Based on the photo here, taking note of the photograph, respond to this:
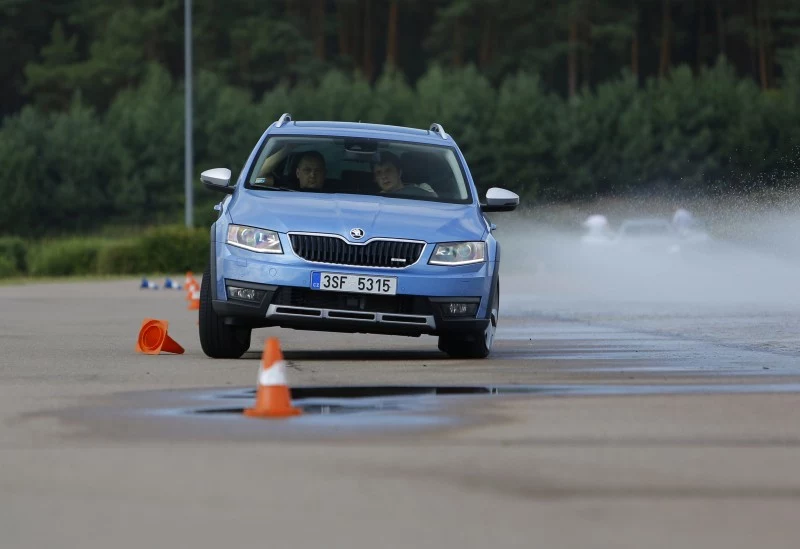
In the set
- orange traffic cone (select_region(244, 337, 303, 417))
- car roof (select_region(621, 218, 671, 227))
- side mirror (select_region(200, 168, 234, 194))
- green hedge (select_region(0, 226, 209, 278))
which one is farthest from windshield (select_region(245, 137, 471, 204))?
car roof (select_region(621, 218, 671, 227))

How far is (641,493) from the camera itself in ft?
24.2

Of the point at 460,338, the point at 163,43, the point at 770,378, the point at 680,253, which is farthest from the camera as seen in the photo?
the point at 163,43

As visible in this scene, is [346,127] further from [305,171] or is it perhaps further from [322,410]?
[322,410]

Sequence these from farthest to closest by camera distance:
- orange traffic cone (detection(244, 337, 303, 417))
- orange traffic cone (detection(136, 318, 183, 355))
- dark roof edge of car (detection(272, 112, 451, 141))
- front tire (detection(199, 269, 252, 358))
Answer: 1. dark roof edge of car (detection(272, 112, 451, 141))
2. orange traffic cone (detection(136, 318, 183, 355))
3. front tire (detection(199, 269, 252, 358))
4. orange traffic cone (detection(244, 337, 303, 417))

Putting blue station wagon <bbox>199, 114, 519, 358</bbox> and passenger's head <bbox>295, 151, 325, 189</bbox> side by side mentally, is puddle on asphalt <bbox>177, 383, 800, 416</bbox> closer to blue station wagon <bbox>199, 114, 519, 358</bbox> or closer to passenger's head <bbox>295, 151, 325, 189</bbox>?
blue station wagon <bbox>199, 114, 519, 358</bbox>

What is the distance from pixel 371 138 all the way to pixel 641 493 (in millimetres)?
8100

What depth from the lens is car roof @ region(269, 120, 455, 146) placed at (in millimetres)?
15250

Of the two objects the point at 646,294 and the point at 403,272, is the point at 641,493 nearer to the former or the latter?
the point at 403,272

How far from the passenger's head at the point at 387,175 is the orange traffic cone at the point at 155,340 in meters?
1.90

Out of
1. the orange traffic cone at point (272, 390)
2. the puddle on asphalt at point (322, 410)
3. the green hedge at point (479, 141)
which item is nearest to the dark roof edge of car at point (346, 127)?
the puddle on asphalt at point (322, 410)

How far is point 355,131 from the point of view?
15.3 metres

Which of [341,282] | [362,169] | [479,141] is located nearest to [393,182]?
[362,169]

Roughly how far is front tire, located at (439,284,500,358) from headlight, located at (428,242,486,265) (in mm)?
386

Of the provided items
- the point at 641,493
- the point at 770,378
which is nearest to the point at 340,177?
the point at 770,378
